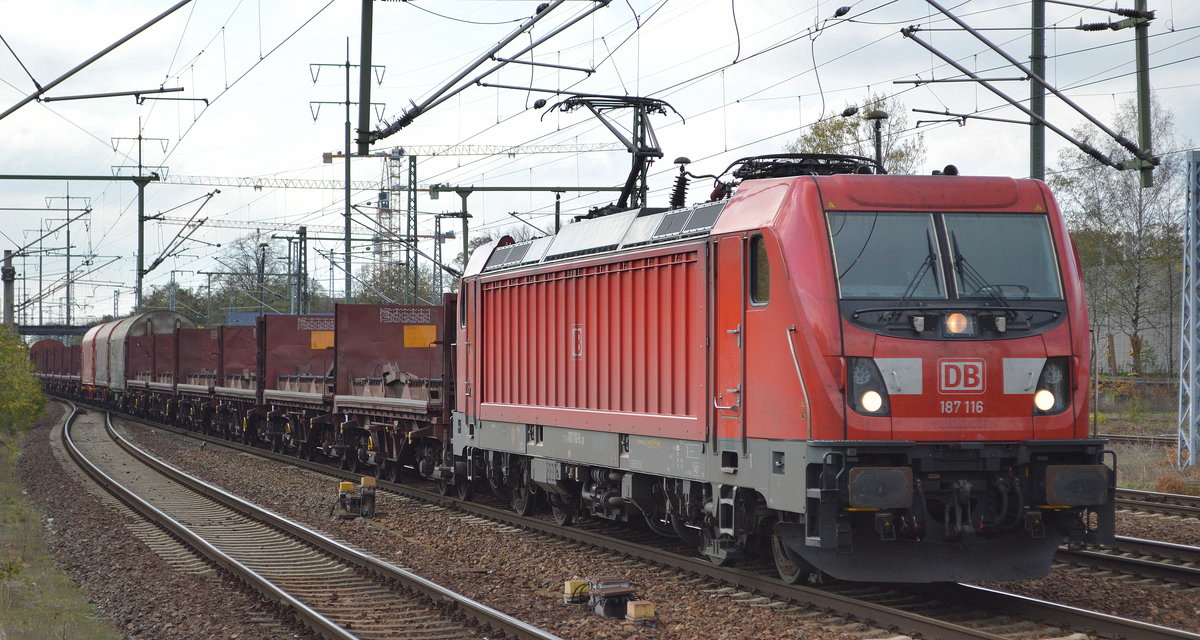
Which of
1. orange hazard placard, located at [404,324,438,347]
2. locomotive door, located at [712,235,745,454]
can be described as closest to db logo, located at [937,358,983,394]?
locomotive door, located at [712,235,745,454]

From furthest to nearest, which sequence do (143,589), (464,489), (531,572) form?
1. (464,489)
2. (531,572)
3. (143,589)

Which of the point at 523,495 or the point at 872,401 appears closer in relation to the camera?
the point at 872,401

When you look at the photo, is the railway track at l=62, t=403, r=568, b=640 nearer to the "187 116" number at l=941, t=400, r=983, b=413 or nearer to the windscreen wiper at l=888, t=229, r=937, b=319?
the "187 116" number at l=941, t=400, r=983, b=413

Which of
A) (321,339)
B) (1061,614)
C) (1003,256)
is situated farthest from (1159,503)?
(321,339)

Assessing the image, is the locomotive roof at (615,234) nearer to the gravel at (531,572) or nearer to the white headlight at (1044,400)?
the white headlight at (1044,400)

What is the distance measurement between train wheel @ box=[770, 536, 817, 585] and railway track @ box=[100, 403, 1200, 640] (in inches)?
5.0

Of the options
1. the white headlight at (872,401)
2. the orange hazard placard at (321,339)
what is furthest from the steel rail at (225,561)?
the orange hazard placard at (321,339)

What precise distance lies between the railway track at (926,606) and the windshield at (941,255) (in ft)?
7.64

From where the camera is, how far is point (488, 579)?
11.7m

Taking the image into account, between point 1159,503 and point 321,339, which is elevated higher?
point 321,339

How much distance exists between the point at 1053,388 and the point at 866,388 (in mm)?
1526

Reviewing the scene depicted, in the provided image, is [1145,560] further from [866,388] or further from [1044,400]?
[866,388]

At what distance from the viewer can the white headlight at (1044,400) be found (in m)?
9.18

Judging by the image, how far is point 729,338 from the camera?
33.2ft
